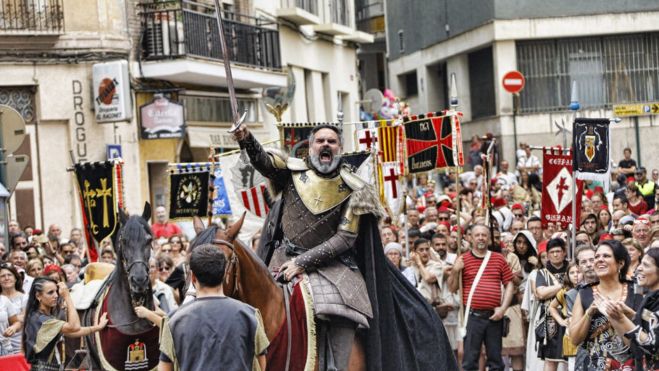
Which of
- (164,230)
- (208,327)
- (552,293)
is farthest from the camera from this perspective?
(164,230)

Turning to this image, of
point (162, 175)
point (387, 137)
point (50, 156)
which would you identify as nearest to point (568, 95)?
point (162, 175)

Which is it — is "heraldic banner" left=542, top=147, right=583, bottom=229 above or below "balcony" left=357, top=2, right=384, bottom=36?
below

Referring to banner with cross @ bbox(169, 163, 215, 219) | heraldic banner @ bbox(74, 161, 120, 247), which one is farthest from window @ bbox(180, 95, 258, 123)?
heraldic banner @ bbox(74, 161, 120, 247)

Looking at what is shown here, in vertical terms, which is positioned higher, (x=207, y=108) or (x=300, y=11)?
(x=300, y=11)

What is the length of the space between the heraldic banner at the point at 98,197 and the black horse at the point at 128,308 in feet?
15.4

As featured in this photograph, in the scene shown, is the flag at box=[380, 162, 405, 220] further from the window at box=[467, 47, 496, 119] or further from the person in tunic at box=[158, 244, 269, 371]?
the window at box=[467, 47, 496, 119]

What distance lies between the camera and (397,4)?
4972cm

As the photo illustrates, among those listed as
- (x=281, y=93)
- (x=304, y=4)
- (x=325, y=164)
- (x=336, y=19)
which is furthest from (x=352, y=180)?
(x=336, y=19)

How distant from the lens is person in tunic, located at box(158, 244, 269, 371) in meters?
7.98

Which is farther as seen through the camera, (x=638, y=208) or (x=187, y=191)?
(x=638, y=208)

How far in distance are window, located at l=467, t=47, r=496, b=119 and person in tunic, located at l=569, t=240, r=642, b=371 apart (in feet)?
102

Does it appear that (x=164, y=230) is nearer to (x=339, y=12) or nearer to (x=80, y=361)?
(x=80, y=361)

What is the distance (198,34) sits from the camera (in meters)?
29.9

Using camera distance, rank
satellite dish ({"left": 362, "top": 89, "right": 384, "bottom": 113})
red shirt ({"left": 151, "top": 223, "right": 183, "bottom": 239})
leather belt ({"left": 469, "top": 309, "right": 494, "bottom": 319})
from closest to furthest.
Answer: leather belt ({"left": 469, "top": 309, "right": 494, "bottom": 319}) < red shirt ({"left": 151, "top": 223, "right": 183, "bottom": 239}) < satellite dish ({"left": 362, "top": 89, "right": 384, "bottom": 113})
